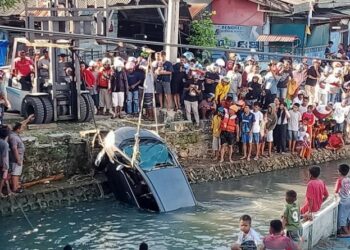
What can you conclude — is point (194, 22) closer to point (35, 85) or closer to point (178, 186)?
point (35, 85)

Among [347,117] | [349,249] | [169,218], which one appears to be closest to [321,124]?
[347,117]

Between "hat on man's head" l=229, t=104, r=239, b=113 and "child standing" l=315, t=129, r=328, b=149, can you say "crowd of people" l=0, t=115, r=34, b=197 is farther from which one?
"child standing" l=315, t=129, r=328, b=149

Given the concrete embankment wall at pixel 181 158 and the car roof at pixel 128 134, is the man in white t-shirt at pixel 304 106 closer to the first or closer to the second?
the concrete embankment wall at pixel 181 158

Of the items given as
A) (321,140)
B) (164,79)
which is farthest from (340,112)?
(164,79)

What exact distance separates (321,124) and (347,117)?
3.87 feet

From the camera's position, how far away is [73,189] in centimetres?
1998

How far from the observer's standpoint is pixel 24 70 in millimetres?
22516

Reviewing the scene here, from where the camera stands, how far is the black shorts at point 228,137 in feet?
73.5

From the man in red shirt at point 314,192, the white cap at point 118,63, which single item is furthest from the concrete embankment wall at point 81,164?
the man in red shirt at point 314,192

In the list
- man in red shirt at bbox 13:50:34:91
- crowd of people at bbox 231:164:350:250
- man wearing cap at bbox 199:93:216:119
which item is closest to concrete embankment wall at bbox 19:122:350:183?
man wearing cap at bbox 199:93:216:119

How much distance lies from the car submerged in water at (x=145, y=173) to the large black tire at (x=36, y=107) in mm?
2307

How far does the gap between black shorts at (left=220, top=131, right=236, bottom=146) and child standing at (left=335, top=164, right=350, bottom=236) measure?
21.6 ft

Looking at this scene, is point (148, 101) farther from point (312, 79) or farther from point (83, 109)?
point (312, 79)

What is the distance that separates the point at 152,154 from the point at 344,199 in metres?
5.83
